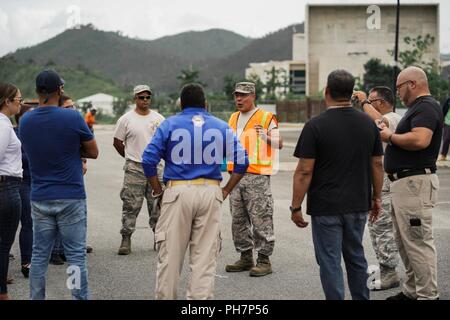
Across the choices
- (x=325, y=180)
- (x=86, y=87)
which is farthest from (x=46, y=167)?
(x=86, y=87)

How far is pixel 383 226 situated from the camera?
6770 mm

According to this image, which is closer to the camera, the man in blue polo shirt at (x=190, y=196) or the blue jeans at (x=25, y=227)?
the man in blue polo shirt at (x=190, y=196)

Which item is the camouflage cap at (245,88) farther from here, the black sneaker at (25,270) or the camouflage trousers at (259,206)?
the black sneaker at (25,270)

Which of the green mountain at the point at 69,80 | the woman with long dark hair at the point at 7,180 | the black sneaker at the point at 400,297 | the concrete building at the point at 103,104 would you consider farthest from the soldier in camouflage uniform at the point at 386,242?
the green mountain at the point at 69,80

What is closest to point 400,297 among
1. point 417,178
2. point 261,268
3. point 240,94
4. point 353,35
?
point 417,178

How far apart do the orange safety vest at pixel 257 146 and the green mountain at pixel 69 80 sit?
323 feet

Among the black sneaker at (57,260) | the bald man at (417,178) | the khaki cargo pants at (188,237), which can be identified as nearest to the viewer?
the khaki cargo pants at (188,237)

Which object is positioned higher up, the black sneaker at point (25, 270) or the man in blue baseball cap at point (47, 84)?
the man in blue baseball cap at point (47, 84)

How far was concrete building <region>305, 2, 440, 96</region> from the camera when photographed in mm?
81812

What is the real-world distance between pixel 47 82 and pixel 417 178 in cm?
317

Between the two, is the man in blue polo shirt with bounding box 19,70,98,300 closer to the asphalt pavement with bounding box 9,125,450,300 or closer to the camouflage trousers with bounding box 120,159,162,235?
the asphalt pavement with bounding box 9,125,450,300

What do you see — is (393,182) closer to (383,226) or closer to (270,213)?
(383,226)

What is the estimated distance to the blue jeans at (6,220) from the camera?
20.2ft
